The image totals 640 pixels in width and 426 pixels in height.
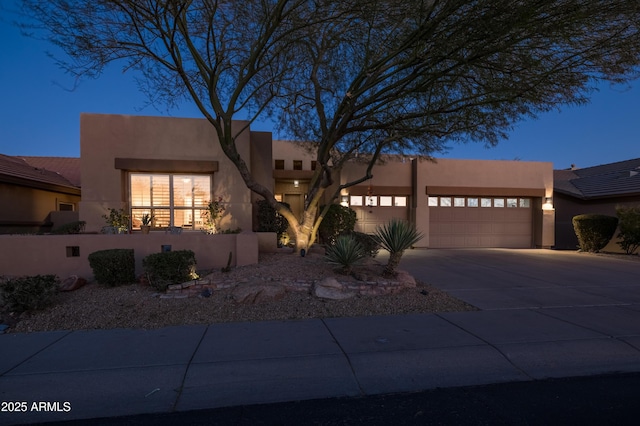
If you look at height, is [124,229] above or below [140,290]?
above

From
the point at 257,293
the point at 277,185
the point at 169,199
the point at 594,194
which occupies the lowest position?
the point at 257,293

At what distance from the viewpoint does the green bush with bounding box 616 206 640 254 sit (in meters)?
14.5

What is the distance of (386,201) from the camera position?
1789 cm

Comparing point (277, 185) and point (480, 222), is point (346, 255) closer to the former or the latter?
point (277, 185)

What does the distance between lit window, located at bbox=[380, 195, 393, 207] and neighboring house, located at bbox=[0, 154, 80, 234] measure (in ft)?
44.5

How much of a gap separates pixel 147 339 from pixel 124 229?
6.48m

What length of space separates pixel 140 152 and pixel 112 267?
5316mm

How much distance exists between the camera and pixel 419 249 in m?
17.0

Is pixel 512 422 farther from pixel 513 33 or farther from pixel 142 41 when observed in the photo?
pixel 142 41

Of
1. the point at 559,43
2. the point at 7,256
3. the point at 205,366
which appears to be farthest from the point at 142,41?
the point at 559,43

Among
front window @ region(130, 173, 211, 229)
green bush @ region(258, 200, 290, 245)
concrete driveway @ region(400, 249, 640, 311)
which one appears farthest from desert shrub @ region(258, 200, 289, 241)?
concrete driveway @ region(400, 249, 640, 311)

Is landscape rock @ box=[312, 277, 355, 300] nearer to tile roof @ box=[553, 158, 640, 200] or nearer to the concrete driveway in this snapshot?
Result: the concrete driveway

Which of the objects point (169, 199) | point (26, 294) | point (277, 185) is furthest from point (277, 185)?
point (26, 294)

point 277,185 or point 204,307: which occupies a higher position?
point 277,185
